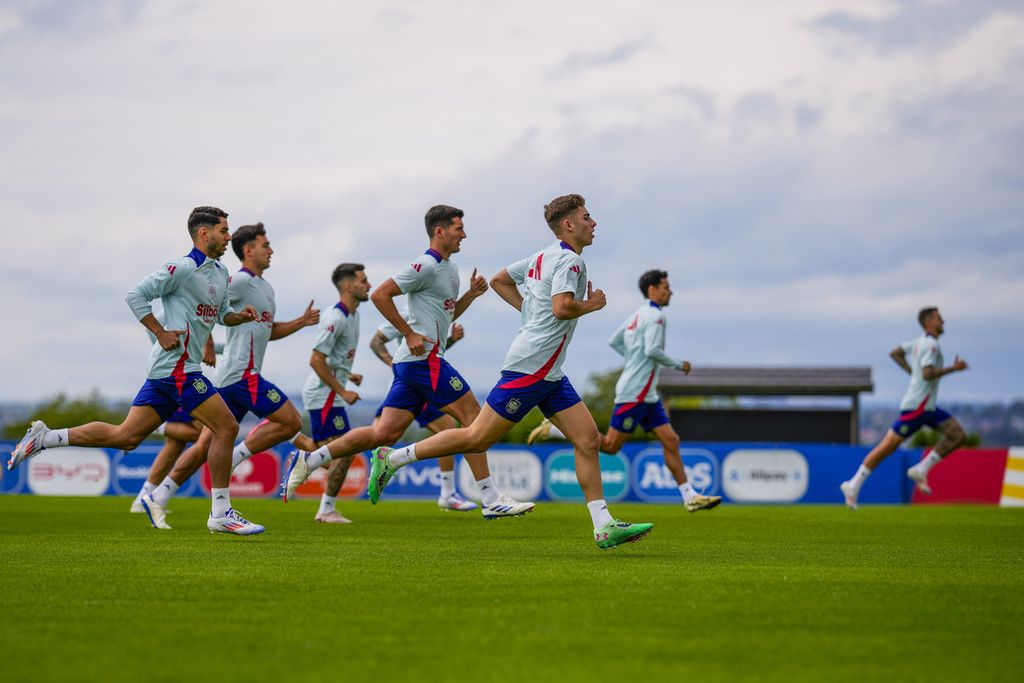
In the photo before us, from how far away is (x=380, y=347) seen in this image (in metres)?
13.7

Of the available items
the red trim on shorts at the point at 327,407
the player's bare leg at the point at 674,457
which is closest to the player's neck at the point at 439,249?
the red trim on shorts at the point at 327,407

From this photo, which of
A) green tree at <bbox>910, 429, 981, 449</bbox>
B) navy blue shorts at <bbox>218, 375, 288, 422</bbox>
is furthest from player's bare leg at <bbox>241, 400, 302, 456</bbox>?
green tree at <bbox>910, 429, 981, 449</bbox>

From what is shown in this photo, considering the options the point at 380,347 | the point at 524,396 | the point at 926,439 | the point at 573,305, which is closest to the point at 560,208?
the point at 573,305

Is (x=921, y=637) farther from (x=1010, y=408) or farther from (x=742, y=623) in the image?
(x=1010, y=408)

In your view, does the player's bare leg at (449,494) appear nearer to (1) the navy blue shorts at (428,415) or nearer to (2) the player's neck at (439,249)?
(1) the navy blue shorts at (428,415)

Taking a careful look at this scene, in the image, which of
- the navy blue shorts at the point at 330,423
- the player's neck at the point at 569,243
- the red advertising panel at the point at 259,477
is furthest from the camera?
the red advertising panel at the point at 259,477

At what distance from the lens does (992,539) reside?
37.6ft

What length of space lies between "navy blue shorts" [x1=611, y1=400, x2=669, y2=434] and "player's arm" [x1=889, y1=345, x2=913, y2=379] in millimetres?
4953

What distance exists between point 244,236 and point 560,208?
186 inches

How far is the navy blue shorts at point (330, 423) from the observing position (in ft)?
46.3

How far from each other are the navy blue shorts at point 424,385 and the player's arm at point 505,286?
6.70 ft

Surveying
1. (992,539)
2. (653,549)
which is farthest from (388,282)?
(992,539)

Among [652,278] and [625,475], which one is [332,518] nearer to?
[652,278]

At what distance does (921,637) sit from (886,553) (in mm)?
4489
